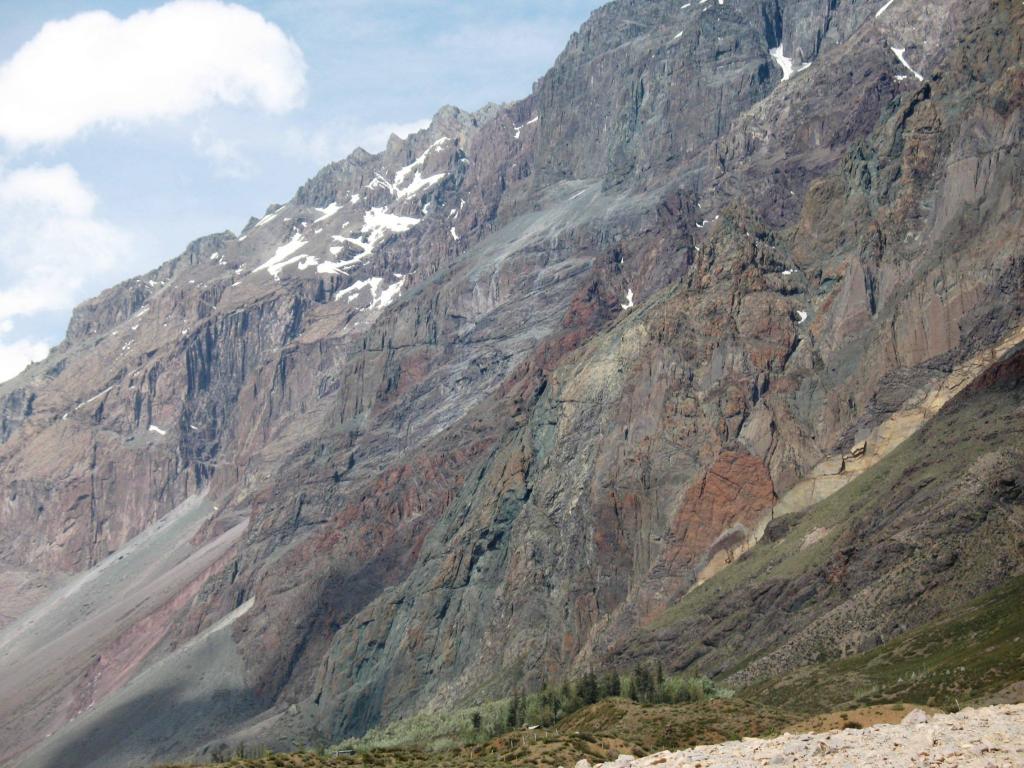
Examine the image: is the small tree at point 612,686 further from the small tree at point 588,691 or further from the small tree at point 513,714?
the small tree at point 513,714

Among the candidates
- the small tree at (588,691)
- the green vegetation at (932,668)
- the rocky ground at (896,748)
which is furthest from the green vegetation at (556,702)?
the rocky ground at (896,748)

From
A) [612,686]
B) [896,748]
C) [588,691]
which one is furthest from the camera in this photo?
[612,686]

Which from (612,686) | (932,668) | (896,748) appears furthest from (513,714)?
(896,748)

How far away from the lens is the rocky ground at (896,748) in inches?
1767

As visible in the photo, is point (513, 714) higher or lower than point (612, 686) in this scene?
higher

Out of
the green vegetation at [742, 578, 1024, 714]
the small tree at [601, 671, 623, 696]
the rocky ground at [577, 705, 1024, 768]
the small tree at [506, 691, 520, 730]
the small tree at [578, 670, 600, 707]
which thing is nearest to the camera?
the rocky ground at [577, 705, 1024, 768]

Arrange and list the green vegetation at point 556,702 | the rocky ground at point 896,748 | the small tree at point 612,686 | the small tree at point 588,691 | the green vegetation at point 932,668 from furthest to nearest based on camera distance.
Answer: the small tree at point 612,686 → the small tree at point 588,691 → the green vegetation at point 556,702 → the green vegetation at point 932,668 → the rocky ground at point 896,748

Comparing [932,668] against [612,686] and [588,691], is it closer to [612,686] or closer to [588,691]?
[588,691]

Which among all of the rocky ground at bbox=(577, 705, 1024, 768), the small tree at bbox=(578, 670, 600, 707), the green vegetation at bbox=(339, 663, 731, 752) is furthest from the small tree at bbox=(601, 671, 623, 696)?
the rocky ground at bbox=(577, 705, 1024, 768)

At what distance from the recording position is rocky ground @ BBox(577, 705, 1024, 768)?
44.9m

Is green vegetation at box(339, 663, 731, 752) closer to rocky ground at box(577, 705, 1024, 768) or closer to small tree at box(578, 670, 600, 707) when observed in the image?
small tree at box(578, 670, 600, 707)

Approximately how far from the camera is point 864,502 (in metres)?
177

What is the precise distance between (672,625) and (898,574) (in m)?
37.2

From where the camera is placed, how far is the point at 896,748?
46.5 meters
